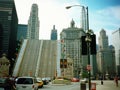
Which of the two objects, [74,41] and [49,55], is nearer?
[49,55]

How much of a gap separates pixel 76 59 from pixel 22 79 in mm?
129612

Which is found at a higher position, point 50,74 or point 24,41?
point 24,41

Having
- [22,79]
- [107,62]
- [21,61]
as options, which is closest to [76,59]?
[107,62]

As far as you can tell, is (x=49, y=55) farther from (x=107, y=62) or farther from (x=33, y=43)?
(x=107, y=62)

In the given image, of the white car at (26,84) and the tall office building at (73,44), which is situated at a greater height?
the tall office building at (73,44)

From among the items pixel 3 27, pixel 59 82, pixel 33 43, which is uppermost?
pixel 3 27

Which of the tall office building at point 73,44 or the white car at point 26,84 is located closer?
the white car at point 26,84

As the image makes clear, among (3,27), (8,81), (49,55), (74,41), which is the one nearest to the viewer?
(8,81)

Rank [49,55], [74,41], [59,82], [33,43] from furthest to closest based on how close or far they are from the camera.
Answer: [74,41] < [33,43] < [49,55] < [59,82]

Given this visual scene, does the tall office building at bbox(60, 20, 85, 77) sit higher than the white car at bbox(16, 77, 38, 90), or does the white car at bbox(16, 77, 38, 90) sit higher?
the tall office building at bbox(60, 20, 85, 77)

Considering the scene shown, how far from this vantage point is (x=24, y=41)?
307ft

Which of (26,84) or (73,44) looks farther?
(73,44)

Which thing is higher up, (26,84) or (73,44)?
(73,44)

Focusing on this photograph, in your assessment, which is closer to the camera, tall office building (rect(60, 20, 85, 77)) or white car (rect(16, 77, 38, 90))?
white car (rect(16, 77, 38, 90))
